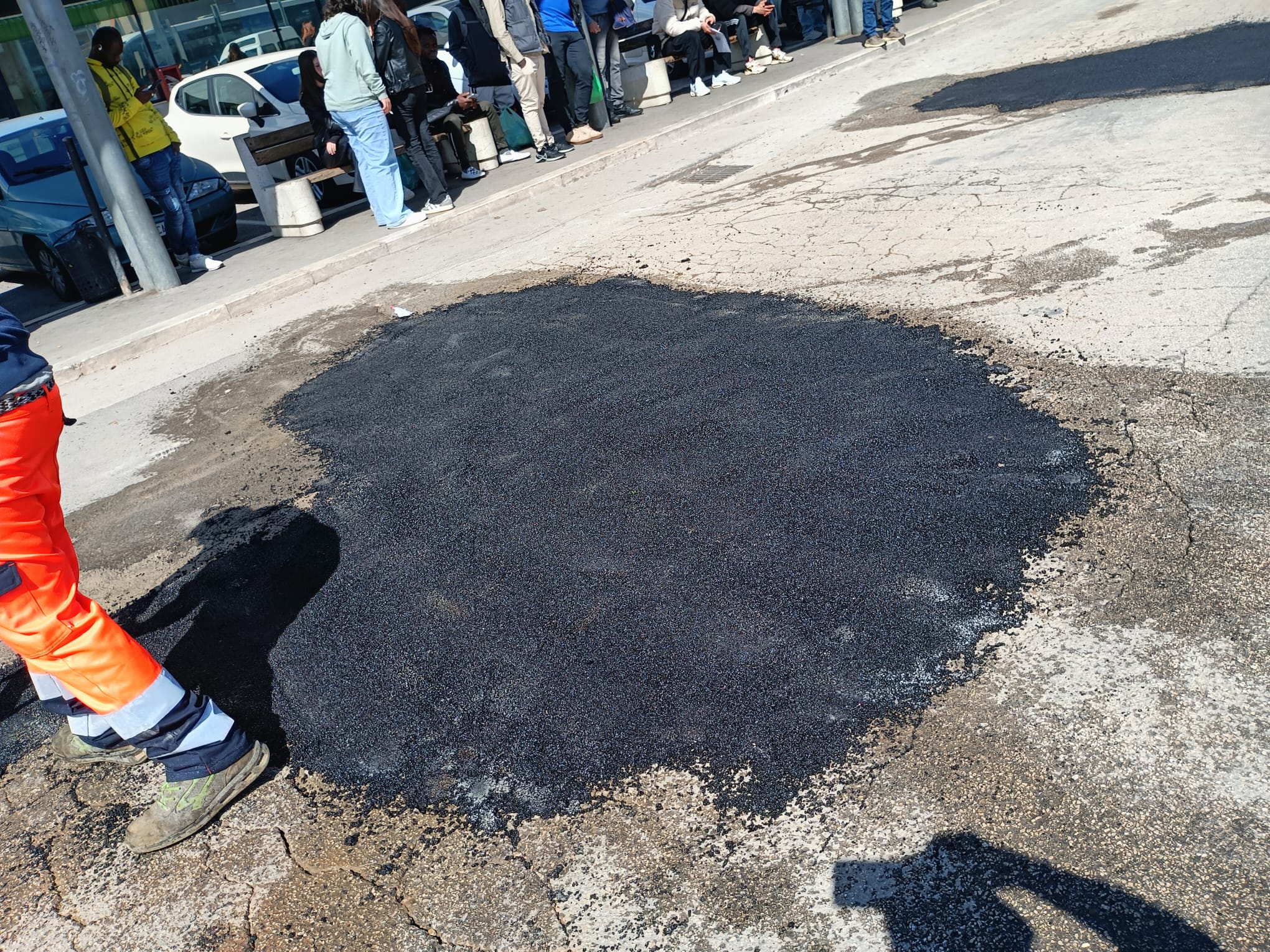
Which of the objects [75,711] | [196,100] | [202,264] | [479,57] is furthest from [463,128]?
[75,711]

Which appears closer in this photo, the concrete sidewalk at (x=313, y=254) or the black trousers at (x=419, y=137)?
the concrete sidewalk at (x=313, y=254)

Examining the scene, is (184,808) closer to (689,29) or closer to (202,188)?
(202,188)

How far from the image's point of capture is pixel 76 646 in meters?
2.95

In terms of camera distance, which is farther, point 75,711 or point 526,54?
point 526,54

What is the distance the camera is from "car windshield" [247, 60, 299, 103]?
13.7 metres

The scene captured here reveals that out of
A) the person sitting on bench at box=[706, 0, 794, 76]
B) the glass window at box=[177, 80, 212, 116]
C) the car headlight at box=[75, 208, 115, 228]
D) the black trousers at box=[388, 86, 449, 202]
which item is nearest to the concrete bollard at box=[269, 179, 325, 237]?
the black trousers at box=[388, 86, 449, 202]

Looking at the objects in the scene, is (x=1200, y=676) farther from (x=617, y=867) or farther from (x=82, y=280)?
(x=82, y=280)

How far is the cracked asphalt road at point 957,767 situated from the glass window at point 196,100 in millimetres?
9761

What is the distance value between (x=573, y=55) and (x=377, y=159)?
3.44m

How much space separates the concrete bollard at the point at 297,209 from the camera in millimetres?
10820

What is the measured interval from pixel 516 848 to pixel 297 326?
6.31 meters

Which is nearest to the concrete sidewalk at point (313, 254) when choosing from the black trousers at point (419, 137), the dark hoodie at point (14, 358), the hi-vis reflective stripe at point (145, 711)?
the black trousers at point (419, 137)

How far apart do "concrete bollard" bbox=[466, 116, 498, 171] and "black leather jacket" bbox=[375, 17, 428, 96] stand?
2244 mm

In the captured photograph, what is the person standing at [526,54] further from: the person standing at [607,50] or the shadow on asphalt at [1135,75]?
the shadow on asphalt at [1135,75]
